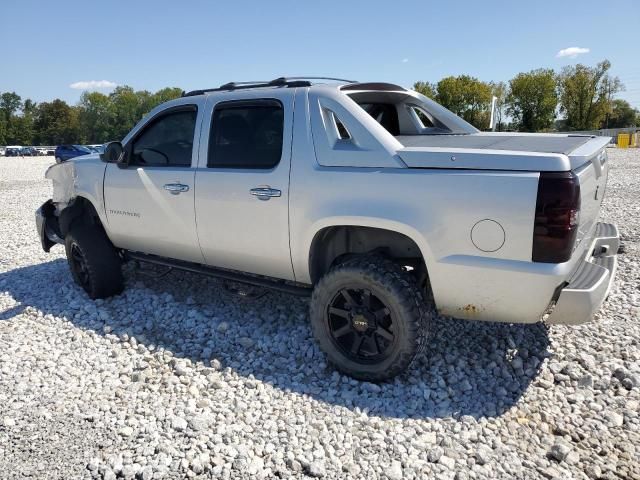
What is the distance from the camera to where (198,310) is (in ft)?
15.7

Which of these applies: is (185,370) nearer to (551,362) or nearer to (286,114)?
(286,114)

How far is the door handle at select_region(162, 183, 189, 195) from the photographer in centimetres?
416

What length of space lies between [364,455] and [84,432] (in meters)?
1.63

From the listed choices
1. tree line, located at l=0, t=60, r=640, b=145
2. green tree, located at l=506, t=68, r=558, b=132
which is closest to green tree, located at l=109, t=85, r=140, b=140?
tree line, located at l=0, t=60, r=640, b=145

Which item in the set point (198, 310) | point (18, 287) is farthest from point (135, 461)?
point (18, 287)

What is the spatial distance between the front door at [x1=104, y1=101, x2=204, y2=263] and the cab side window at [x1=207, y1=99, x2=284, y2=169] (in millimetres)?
232

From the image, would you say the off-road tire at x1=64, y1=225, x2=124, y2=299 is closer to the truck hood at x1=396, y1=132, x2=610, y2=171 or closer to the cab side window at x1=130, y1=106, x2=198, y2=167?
the cab side window at x1=130, y1=106, x2=198, y2=167

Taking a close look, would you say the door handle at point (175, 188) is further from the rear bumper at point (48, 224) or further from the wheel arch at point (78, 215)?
the rear bumper at point (48, 224)

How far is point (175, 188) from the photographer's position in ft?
13.9

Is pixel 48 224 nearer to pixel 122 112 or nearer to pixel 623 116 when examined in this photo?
pixel 623 116

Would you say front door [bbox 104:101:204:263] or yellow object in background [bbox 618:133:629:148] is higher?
front door [bbox 104:101:204:263]

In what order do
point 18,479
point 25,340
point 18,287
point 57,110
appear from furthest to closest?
point 57,110, point 18,287, point 25,340, point 18,479

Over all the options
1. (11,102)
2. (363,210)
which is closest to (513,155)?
(363,210)

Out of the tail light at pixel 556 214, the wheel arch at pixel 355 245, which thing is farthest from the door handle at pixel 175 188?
the tail light at pixel 556 214
